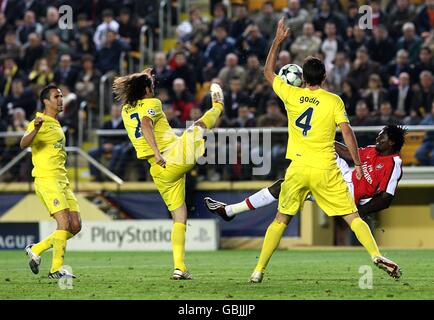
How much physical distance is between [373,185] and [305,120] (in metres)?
2.48

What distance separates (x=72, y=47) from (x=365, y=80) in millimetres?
7150

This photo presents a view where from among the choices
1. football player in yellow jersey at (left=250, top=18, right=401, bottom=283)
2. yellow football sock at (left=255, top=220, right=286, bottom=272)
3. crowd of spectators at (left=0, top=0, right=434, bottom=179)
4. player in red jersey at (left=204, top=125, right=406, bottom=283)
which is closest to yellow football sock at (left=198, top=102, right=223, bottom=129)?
player in red jersey at (left=204, top=125, right=406, bottom=283)

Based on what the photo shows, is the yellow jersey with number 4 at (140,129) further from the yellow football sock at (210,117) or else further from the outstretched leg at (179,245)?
→ the outstretched leg at (179,245)

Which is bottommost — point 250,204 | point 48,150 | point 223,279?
point 223,279

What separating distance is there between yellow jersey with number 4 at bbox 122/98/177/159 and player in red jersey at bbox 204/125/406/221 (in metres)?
0.94

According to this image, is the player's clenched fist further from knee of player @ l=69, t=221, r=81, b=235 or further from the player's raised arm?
the player's raised arm

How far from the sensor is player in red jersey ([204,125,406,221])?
1309 centimetres

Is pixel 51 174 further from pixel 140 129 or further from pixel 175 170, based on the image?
pixel 175 170

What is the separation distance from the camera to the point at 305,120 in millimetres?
11133

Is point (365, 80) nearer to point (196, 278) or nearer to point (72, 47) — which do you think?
point (72, 47)

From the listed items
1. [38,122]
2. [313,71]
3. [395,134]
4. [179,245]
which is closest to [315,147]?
[313,71]

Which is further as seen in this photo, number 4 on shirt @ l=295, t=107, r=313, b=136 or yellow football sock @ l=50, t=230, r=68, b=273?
yellow football sock @ l=50, t=230, r=68, b=273
